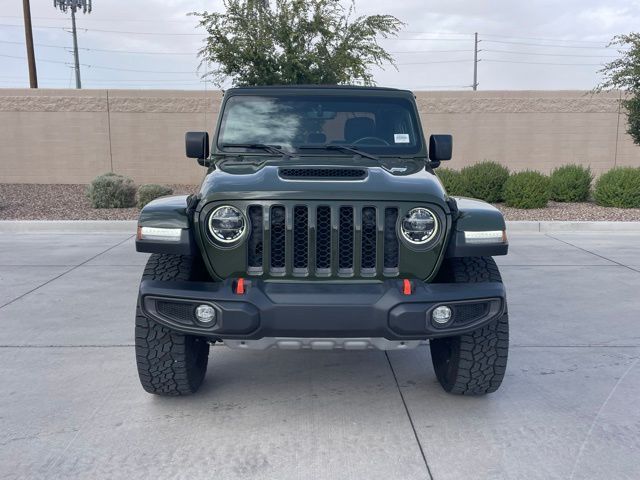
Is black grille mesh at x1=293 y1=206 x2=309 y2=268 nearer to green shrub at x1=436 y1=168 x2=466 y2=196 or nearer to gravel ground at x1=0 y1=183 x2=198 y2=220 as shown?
gravel ground at x1=0 y1=183 x2=198 y2=220

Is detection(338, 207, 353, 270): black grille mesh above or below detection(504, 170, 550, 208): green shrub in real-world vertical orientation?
above

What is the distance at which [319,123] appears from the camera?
4562 millimetres

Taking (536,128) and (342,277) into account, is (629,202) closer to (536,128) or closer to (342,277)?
(536,128)

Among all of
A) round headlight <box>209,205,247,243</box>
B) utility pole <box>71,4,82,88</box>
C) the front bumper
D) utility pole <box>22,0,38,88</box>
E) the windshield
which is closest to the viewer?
the front bumper

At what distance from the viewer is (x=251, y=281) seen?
126 inches

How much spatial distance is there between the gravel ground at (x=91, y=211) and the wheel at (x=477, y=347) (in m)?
8.62

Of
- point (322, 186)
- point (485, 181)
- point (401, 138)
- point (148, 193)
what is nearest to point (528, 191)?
point (485, 181)

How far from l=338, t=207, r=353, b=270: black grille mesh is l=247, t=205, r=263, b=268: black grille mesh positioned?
0.43 meters

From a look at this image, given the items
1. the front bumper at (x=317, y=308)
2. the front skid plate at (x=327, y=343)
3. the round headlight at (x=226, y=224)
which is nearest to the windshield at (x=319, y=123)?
the round headlight at (x=226, y=224)

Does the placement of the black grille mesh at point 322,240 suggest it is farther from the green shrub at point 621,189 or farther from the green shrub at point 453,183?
the green shrub at point 621,189

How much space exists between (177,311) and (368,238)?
3.54ft

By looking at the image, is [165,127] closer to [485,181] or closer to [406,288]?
[485,181]

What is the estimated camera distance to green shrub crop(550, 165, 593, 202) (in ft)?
44.5

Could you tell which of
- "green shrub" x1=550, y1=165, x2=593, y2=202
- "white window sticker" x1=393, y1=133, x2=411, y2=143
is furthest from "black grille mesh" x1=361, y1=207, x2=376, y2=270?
"green shrub" x1=550, y1=165, x2=593, y2=202
